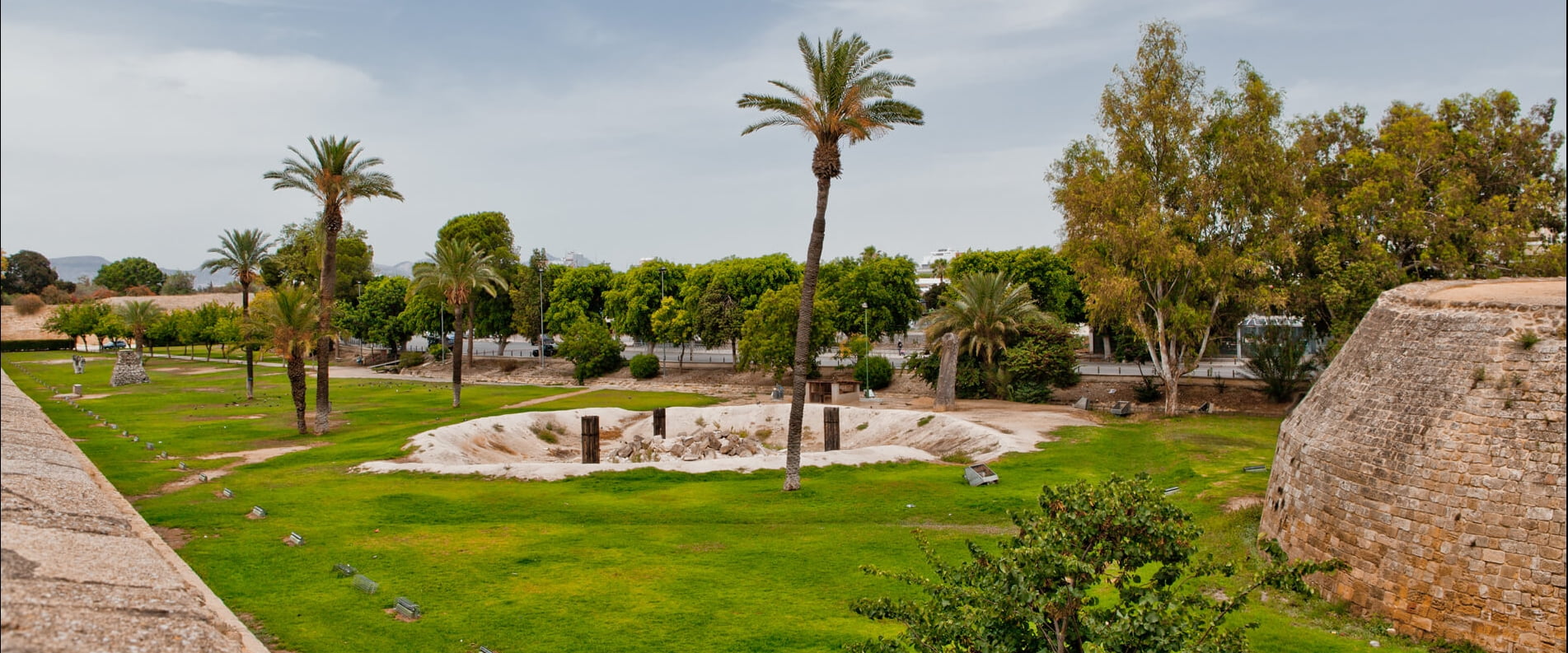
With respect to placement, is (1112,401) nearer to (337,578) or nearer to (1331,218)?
(1331,218)

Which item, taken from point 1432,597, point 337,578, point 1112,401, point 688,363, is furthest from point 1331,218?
point 688,363

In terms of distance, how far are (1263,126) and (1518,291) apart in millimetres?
23271

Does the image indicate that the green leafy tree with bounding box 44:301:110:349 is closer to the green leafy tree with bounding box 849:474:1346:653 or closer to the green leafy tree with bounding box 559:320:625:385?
the green leafy tree with bounding box 559:320:625:385

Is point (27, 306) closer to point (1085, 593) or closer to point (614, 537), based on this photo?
point (614, 537)

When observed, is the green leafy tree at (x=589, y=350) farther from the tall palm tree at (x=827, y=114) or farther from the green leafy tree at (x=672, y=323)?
the tall palm tree at (x=827, y=114)

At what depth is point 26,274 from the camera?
436 feet

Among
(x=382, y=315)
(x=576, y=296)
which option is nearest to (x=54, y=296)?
(x=382, y=315)

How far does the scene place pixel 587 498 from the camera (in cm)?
2333

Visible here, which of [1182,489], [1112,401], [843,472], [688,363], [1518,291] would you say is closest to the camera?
[1518,291]

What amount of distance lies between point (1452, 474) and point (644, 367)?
5164 centimetres

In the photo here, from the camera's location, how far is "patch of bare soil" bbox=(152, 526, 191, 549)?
17938 mm

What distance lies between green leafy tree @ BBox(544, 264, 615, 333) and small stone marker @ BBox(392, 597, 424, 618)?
57.3m

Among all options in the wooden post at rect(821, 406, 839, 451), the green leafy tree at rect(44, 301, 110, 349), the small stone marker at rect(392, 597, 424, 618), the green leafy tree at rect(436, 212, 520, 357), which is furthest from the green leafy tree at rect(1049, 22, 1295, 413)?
the green leafy tree at rect(44, 301, 110, 349)

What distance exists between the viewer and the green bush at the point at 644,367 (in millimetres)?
61000
